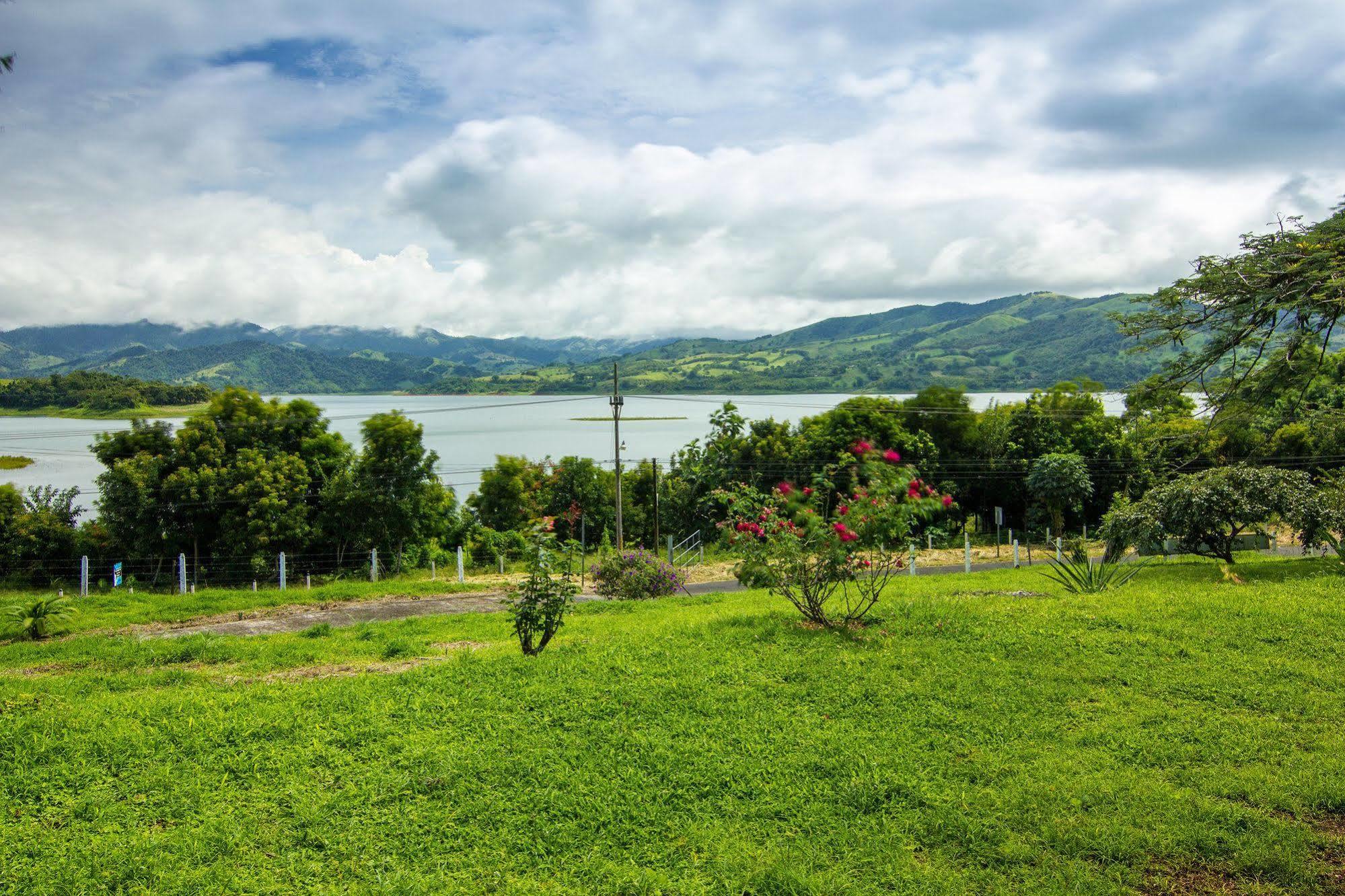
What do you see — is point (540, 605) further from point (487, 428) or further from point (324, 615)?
point (487, 428)

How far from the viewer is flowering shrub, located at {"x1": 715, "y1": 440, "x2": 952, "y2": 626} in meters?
8.50

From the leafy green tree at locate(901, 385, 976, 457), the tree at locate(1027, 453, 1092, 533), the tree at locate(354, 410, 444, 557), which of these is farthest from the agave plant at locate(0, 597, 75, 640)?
the tree at locate(1027, 453, 1092, 533)

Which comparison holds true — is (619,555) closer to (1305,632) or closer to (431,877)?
(1305,632)

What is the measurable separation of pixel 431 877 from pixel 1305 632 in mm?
8706

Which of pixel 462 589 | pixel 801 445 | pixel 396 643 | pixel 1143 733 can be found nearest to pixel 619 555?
pixel 462 589

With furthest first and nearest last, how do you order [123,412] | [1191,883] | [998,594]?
1. [123,412]
2. [998,594]
3. [1191,883]

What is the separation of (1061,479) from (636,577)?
81.1ft

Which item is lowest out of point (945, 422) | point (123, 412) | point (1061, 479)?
point (1061, 479)

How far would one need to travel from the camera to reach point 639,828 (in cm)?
487

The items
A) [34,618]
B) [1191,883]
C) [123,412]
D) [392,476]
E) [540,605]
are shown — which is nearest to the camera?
[1191,883]

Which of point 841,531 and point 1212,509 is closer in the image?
point 841,531

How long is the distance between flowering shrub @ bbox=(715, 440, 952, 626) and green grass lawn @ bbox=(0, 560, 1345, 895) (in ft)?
2.43

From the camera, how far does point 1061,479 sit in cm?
3478

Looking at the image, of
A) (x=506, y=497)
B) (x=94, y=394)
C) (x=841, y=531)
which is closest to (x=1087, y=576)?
(x=841, y=531)
